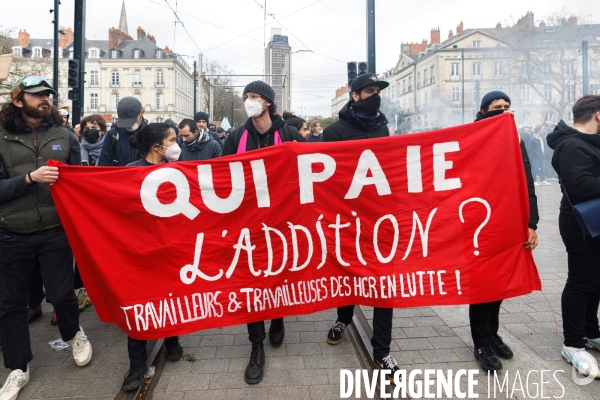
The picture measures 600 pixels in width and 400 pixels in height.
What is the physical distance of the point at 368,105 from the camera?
13.0 ft

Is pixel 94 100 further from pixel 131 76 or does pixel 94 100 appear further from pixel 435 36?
pixel 435 36

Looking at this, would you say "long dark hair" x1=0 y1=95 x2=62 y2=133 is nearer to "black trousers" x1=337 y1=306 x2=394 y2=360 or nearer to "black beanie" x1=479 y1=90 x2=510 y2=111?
"black trousers" x1=337 y1=306 x2=394 y2=360

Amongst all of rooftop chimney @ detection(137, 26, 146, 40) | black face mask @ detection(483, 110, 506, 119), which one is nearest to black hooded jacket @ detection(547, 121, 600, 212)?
black face mask @ detection(483, 110, 506, 119)

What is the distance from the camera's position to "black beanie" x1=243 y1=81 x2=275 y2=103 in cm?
401

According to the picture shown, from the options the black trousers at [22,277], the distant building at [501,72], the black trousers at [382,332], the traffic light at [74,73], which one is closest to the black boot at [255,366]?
the black trousers at [382,332]

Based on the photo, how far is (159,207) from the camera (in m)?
3.48

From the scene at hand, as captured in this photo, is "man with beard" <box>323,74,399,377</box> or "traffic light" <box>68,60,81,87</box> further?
"traffic light" <box>68,60,81,87</box>

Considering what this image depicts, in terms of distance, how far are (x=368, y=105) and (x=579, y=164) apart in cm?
164

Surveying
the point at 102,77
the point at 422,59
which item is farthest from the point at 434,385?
the point at 102,77

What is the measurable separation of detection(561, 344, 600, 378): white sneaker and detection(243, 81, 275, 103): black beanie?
3.08 metres

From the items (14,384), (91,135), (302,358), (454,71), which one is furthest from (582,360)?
(454,71)

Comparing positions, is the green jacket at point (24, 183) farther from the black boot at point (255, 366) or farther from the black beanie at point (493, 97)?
the black beanie at point (493, 97)

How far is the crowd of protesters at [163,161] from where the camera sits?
345cm

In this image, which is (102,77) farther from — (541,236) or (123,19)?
(541,236)
